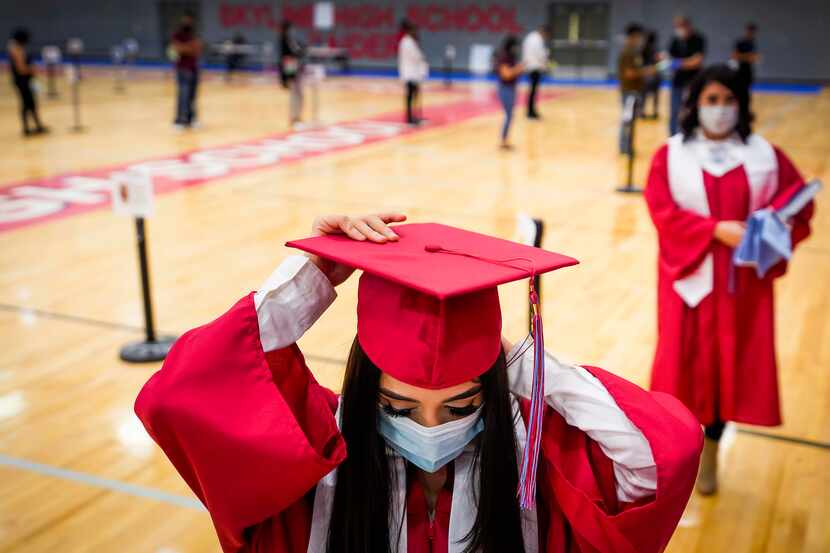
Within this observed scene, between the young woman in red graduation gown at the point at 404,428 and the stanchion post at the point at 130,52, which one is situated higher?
the stanchion post at the point at 130,52

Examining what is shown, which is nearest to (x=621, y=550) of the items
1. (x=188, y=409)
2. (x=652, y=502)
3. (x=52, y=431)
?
(x=652, y=502)

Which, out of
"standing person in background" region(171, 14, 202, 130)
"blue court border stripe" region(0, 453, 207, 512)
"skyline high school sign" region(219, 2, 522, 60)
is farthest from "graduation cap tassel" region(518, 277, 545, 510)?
"skyline high school sign" region(219, 2, 522, 60)

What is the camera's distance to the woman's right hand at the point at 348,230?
1416 mm

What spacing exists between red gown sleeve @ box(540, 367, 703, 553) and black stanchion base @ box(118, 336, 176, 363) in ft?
10.5

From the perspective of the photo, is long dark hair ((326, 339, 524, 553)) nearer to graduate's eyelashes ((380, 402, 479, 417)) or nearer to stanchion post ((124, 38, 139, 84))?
graduate's eyelashes ((380, 402, 479, 417))

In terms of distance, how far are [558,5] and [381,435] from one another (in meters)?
25.1

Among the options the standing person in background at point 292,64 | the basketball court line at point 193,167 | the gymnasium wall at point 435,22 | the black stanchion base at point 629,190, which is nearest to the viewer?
the basketball court line at point 193,167

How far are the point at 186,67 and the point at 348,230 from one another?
1241 centimetres

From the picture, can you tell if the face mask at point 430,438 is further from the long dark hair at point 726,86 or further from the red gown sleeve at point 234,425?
the long dark hair at point 726,86

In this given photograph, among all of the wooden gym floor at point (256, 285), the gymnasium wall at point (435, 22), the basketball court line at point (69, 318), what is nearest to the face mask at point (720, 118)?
the wooden gym floor at point (256, 285)

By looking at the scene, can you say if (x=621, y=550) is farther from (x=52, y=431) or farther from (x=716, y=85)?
(x=52, y=431)

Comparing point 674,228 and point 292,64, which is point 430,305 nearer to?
point 674,228

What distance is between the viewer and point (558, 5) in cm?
2469

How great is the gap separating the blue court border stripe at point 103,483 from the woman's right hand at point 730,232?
2.13 metres
